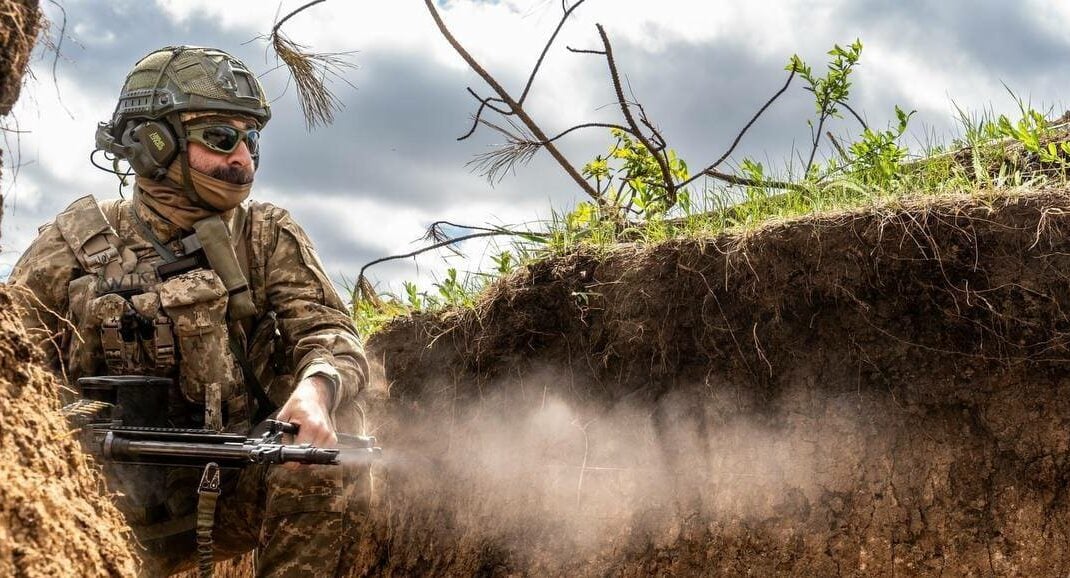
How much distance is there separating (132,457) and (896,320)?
3.58 metres

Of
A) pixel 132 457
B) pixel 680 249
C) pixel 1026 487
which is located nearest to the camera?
pixel 132 457

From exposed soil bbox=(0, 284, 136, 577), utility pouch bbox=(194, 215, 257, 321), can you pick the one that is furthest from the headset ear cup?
exposed soil bbox=(0, 284, 136, 577)

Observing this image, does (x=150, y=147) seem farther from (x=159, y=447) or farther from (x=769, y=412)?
(x=769, y=412)

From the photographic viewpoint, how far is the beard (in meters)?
4.30

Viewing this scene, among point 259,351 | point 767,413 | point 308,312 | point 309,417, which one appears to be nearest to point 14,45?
point 309,417

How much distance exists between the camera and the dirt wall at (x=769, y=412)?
15.9ft

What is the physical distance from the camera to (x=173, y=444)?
3.45 m

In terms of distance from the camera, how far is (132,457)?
11.4 ft

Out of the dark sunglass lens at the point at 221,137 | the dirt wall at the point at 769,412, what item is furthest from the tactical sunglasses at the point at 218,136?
the dirt wall at the point at 769,412

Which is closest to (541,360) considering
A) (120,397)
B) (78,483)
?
(120,397)

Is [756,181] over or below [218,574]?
over

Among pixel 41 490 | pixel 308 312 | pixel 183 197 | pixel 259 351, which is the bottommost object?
pixel 41 490

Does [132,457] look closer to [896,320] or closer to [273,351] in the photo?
[273,351]

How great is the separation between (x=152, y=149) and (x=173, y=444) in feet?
4.77
